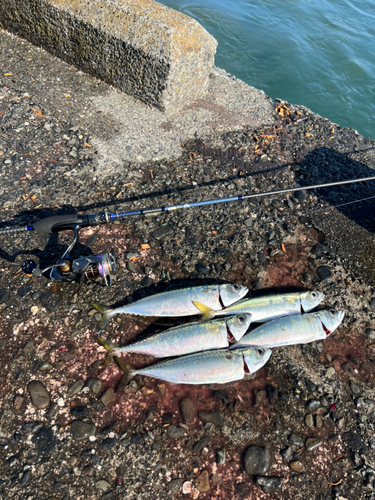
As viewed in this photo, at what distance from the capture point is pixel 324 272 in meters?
4.29

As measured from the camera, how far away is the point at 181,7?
1344 cm

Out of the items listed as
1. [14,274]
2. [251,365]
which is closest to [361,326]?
[251,365]

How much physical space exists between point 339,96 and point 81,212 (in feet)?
33.0

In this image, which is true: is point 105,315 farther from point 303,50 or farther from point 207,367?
point 303,50

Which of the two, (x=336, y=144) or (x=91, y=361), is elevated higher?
(x=336, y=144)

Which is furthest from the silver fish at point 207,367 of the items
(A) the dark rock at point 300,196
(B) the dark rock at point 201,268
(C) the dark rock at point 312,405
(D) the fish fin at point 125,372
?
(A) the dark rock at point 300,196

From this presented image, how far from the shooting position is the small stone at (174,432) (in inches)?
121

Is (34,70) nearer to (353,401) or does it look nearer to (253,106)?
(253,106)

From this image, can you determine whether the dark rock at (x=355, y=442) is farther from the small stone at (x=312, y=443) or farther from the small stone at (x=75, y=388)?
the small stone at (x=75, y=388)

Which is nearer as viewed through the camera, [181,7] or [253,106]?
[253,106]

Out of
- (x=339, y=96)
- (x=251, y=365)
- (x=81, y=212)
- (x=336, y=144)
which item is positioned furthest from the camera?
(x=339, y=96)

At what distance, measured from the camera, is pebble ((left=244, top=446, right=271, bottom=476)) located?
2.95 metres

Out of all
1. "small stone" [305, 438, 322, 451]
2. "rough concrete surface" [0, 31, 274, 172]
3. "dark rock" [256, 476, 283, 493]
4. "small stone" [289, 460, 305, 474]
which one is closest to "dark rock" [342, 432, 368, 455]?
"small stone" [305, 438, 322, 451]

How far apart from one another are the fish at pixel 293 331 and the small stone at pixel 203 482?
114 centimetres
